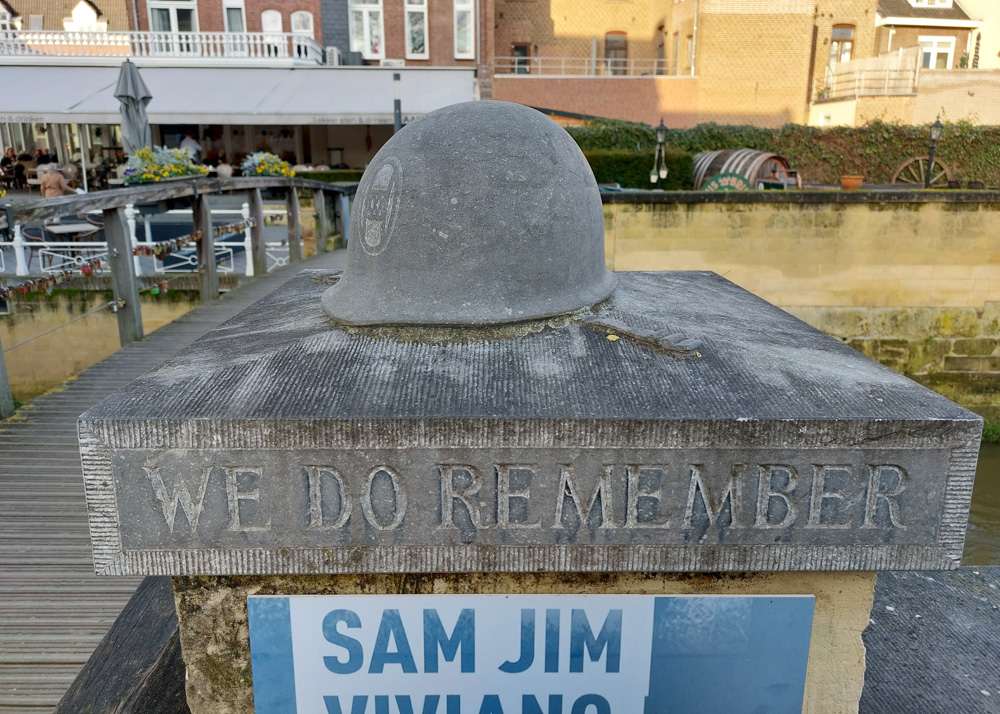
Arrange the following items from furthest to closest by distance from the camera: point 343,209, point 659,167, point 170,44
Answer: point 170,44 < point 343,209 < point 659,167

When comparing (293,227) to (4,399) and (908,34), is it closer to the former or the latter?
(4,399)

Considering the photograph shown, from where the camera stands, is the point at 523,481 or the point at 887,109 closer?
the point at 523,481

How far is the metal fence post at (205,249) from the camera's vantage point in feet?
29.7

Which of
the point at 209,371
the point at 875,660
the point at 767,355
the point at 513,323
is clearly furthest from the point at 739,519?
the point at 209,371

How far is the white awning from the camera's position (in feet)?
60.5

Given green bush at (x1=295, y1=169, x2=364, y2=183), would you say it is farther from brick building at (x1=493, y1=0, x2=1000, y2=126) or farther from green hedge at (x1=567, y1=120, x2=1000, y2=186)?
brick building at (x1=493, y1=0, x2=1000, y2=126)

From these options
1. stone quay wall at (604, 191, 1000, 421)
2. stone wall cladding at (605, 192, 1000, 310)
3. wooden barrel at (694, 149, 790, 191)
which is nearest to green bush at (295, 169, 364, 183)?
wooden barrel at (694, 149, 790, 191)

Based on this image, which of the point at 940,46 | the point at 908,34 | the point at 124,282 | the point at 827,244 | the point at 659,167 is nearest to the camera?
the point at 124,282

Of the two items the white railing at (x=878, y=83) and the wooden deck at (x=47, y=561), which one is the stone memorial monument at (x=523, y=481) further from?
the white railing at (x=878, y=83)

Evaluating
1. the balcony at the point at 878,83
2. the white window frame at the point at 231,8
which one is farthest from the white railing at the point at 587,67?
the white window frame at the point at 231,8

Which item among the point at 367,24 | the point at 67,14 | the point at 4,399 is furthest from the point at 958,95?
the point at 67,14

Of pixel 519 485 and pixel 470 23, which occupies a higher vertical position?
pixel 470 23

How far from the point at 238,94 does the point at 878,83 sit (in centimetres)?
2109

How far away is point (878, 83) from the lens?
84.1ft
